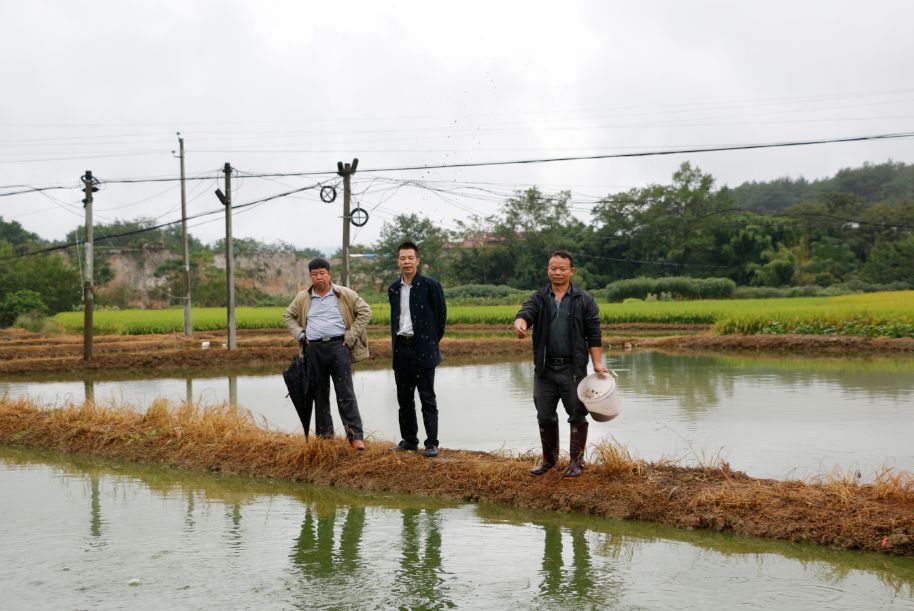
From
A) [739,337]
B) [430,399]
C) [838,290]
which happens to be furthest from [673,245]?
[430,399]

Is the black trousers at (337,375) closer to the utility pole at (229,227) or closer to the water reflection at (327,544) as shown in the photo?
the water reflection at (327,544)

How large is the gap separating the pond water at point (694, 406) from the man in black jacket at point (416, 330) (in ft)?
3.25

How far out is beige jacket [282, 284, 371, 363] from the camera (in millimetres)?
7352

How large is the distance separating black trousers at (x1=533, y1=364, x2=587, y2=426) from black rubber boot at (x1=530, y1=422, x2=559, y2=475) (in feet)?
0.14

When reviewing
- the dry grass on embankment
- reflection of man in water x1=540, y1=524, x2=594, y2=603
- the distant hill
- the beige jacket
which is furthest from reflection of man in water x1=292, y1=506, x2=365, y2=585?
the distant hill

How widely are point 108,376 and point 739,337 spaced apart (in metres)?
13.7

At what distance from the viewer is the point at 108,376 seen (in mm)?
18156

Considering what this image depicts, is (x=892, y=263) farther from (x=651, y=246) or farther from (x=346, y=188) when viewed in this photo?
(x=346, y=188)

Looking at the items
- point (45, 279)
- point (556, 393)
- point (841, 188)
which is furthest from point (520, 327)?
point (841, 188)

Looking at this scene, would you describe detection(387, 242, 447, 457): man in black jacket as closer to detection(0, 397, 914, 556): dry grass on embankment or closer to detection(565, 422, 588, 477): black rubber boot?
detection(0, 397, 914, 556): dry grass on embankment

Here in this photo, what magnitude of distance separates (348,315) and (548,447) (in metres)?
1.91

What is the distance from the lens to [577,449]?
6.36m

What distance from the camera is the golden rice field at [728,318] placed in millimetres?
22609

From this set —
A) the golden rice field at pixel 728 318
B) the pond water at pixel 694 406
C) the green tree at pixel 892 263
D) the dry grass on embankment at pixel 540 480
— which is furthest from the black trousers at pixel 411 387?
the green tree at pixel 892 263
